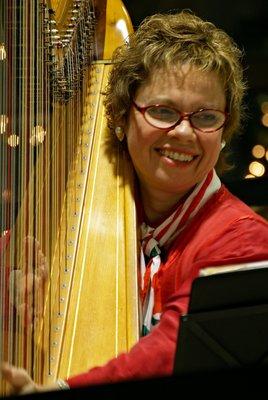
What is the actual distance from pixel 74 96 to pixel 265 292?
1.04 meters

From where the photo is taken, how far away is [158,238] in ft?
6.53

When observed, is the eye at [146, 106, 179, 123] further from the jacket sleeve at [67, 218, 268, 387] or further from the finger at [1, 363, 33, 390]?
the finger at [1, 363, 33, 390]

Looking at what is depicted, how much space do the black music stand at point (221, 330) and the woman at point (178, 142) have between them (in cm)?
59

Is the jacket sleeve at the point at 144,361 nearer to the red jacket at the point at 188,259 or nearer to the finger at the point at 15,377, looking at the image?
the red jacket at the point at 188,259

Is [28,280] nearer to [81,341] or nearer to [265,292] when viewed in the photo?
[81,341]

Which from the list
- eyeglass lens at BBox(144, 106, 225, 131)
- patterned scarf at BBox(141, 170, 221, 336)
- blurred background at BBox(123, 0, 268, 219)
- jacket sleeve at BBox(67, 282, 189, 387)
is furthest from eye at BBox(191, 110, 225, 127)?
blurred background at BBox(123, 0, 268, 219)

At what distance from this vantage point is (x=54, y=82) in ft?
6.47

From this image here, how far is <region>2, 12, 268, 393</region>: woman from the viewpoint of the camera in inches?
74.2

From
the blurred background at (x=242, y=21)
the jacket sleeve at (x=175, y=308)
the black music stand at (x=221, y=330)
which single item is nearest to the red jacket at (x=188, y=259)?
the jacket sleeve at (x=175, y=308)

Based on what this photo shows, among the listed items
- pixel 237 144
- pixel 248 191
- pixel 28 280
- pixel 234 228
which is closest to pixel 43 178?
pixel 28 280

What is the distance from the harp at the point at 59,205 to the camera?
1604 millimetres

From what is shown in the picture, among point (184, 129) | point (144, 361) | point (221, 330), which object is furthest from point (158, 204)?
point (221, 330)

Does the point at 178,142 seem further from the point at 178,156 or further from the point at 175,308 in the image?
the point at 175,308

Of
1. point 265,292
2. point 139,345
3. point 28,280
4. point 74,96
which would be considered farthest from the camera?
point 74,96
